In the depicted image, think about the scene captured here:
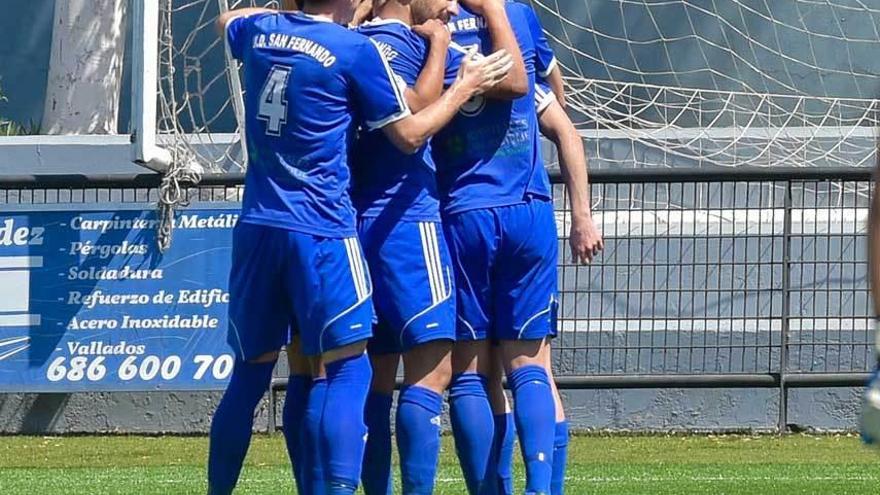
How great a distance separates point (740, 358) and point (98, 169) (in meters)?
4.78

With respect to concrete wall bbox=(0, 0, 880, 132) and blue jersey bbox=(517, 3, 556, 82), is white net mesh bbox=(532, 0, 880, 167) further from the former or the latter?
blue jersey bbox=(517, 3, 556, 82)

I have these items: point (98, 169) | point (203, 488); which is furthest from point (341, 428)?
point (98, 169)

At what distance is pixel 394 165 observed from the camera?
18.6 feet

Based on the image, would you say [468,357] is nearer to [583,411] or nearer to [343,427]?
[343,427]

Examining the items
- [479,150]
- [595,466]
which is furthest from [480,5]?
[595,466]

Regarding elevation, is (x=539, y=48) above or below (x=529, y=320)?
above

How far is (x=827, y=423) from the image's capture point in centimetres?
→ 1042

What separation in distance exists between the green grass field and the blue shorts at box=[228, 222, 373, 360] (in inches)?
89.6

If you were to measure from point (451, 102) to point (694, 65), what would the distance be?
983 cm

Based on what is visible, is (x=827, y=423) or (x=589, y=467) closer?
(x=589, y=467)

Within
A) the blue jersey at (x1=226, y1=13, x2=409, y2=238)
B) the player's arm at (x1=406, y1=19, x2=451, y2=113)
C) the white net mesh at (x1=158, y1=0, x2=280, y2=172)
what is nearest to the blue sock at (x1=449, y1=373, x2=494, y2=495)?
the blue jersey at (x1=226, y1=13, x2=409, y2=238)

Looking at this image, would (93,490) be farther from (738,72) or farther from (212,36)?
(738,72)

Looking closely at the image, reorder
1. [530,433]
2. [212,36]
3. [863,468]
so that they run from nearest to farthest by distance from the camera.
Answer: [530,433]
[863,468]
[212,36]

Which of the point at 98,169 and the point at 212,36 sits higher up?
the point at 212,36
